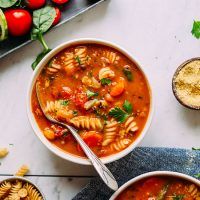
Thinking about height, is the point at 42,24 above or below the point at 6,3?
below

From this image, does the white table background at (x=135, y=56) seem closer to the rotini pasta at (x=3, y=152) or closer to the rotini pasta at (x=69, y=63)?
the rotini pasta at (x=3, y=152)

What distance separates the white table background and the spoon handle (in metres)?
A: 0.39

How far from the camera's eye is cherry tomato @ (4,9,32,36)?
400 cm

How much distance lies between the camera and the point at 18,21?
3996 millimetres

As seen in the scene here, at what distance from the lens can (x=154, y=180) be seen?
3777 millimetres

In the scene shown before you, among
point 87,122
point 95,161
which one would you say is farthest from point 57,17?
point 95,161

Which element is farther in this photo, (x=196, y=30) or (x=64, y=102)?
(x=196, y=30)

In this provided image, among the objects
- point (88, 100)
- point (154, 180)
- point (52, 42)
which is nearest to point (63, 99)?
point (88, 100)

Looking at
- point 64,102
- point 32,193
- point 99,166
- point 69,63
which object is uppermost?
point 69,63

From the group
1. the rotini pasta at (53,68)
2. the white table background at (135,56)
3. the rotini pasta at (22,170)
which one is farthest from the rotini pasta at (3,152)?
the rotini pasta at (53,68)

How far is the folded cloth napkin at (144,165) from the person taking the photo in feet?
13.1

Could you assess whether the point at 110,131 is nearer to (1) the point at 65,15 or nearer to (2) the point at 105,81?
(2) the point at 105,81

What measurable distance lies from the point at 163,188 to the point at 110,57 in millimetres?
908

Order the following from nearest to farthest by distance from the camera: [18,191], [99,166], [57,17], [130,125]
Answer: [99,166] → [130,125] → [18,191] → [57,17]
